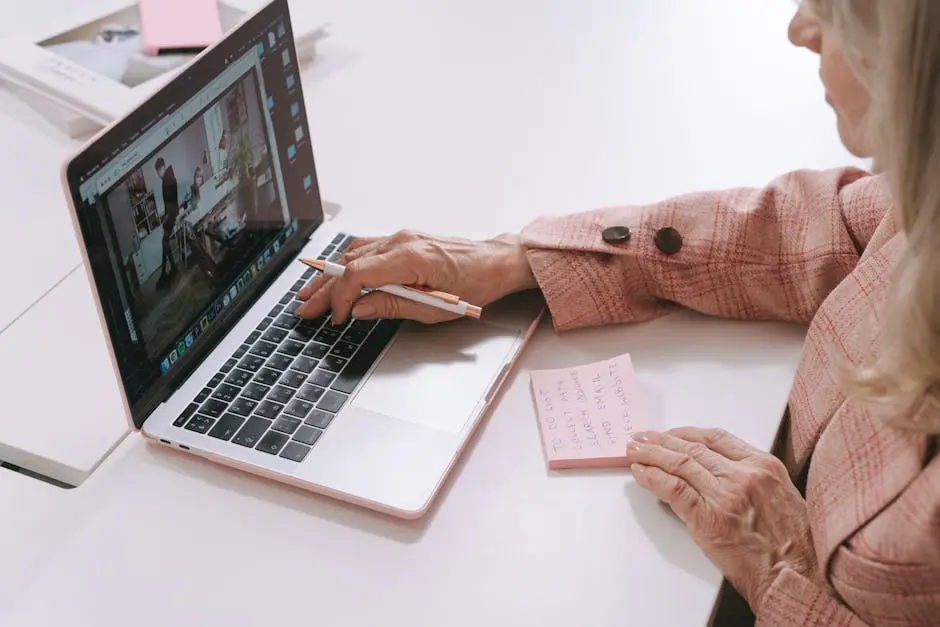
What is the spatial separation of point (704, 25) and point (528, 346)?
712 millimetres

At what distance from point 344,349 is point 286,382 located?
0.07m

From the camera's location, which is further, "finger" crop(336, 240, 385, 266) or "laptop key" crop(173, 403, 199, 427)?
Answer: "finger" crop(336, 240, 385, 266)

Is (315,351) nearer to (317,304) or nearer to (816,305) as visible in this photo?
(317,304)

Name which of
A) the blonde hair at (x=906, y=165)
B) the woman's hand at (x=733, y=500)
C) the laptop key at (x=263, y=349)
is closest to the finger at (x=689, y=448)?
the woman's hand at (x=733, y=500)

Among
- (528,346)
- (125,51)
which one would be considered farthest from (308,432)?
(125,51)

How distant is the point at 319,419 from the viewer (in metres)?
0.82

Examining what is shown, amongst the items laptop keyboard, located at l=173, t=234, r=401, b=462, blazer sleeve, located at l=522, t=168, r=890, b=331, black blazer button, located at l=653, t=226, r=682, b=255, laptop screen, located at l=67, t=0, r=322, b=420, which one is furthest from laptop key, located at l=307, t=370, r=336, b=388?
black blazer button, located at l=653, t=226, r=682, b=255

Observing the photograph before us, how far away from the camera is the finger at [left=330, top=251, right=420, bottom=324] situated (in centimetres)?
90

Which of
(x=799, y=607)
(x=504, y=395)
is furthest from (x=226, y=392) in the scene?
(x=799, y=607)

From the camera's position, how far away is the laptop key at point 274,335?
35.4 inches

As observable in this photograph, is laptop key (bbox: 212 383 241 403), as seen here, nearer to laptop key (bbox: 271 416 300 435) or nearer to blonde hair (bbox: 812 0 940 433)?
laptop key (bbox: 271 416 300 435)

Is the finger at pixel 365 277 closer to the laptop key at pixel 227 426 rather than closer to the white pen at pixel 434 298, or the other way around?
the white pen at pixel 434 298

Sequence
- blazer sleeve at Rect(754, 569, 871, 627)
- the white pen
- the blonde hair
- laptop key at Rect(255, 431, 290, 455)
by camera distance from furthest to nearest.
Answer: the white pen → laptop key at Rect(255, 431, 290, 455) → blazer sleeve at Rect(754, 569, 871, 627) → the blonde hair

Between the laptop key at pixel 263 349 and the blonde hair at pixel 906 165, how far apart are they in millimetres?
490
